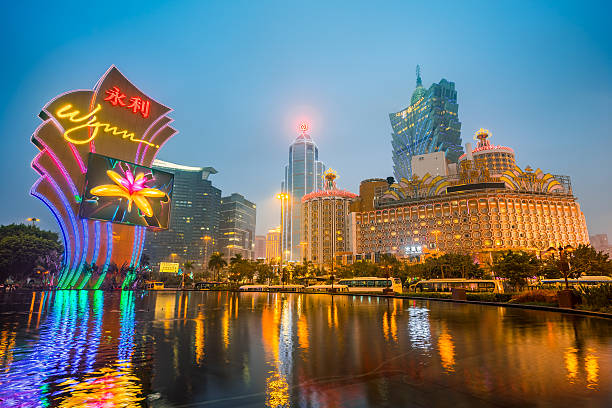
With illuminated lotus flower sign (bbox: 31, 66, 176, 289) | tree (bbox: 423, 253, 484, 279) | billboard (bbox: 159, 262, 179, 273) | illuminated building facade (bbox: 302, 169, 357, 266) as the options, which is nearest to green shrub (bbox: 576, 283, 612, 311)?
tree (bbox: 423, 253, 484, 279)

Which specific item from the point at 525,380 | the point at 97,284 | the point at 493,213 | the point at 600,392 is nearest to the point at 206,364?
the point at 525,380

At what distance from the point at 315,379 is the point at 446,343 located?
284 inches

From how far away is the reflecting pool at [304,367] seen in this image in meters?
6.84

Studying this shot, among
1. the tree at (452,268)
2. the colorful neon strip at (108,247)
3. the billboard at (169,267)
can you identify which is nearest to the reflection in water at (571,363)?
the tree at (452,268)

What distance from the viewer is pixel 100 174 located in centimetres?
6047

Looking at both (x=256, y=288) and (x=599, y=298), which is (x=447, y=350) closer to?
(x=599, y=298)

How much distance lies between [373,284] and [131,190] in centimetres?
4920

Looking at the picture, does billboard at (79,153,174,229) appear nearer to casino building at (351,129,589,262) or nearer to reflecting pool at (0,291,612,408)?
reflecting pool at (0,291,612,408)

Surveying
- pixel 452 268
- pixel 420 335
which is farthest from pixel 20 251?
pixel 452 268

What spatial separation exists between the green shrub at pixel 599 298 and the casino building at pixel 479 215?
84.9 m

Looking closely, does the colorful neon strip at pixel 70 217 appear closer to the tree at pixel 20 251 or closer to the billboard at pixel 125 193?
the billboard at pixel 125 193

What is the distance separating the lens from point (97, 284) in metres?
68.8

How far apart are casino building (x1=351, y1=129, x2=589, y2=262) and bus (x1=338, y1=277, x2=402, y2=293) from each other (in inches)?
1974

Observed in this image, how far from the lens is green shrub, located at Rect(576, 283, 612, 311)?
2327 cm
